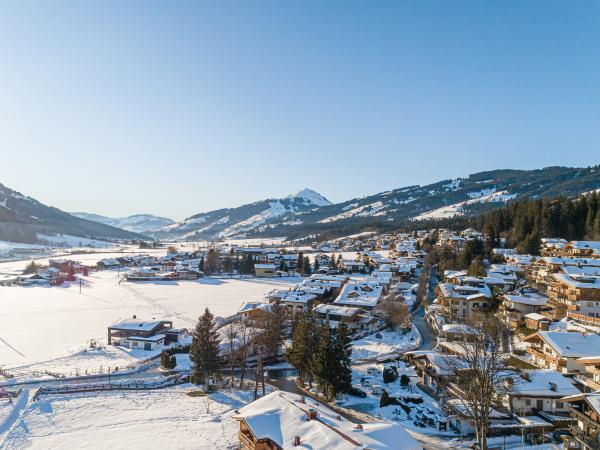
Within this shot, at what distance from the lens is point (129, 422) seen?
20.3m

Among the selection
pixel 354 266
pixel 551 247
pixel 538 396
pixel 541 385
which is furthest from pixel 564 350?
pixel 354 266

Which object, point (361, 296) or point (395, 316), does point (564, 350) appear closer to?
point (395, 316)

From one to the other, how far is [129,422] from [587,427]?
1986 centimetres

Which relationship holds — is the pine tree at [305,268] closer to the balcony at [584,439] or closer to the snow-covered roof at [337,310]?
the snow-covered roof at [337,310]

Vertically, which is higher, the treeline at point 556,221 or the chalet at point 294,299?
the treeline at point 556,221

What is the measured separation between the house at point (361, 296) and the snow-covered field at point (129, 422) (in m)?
25.5

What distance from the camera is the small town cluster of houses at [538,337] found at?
19984 mm

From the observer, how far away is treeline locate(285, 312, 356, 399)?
77.4 feet

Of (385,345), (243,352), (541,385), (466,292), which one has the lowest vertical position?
(385,345)

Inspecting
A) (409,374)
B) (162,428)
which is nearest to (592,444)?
(409,374)

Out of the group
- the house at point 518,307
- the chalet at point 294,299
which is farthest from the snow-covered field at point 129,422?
the house at point 518,307

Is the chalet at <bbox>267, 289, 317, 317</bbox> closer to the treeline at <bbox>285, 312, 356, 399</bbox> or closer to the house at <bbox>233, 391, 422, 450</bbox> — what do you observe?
the treeline at <bbox>285, 312, 356, 399</bbox>

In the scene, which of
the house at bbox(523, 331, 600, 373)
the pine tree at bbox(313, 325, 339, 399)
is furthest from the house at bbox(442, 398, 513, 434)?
the house at bbox(523, 331, 600, 373)

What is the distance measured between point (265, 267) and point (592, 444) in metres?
73.9
